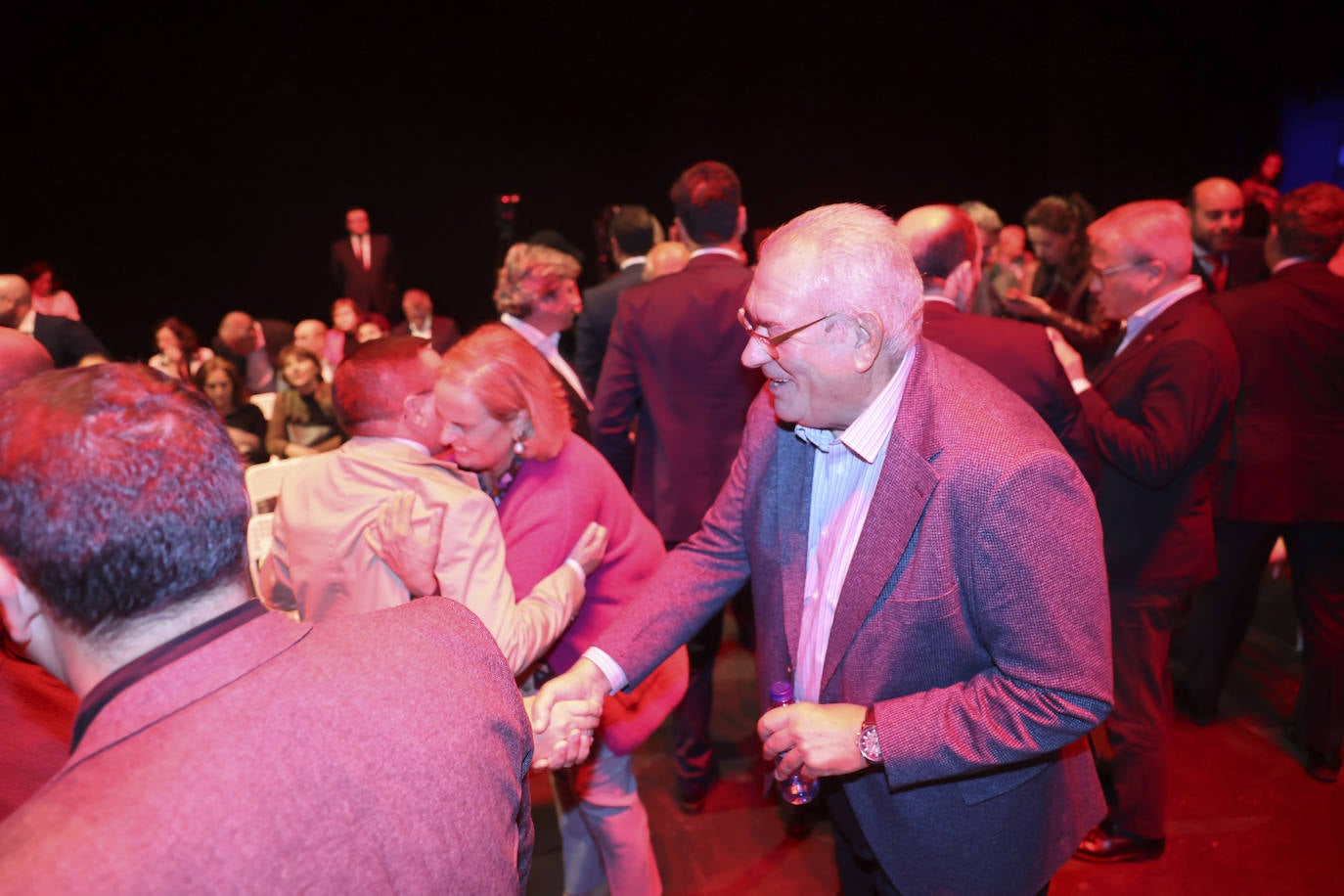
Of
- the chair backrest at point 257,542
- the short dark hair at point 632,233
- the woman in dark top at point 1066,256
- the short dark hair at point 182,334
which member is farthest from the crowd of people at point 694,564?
the short dark hair at point 182,334

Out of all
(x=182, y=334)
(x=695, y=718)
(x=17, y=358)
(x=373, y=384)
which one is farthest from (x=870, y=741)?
(x=182, y=334)

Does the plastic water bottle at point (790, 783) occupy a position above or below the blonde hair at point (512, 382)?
below

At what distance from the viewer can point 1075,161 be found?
9828 millimetres

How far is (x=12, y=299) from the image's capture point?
3.74m

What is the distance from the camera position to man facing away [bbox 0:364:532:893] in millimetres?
727

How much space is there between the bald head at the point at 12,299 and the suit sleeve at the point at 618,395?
8.25ft

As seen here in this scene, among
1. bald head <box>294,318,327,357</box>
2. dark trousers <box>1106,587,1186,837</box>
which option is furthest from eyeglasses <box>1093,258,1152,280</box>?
bald head <box>294,318,327,357</box>

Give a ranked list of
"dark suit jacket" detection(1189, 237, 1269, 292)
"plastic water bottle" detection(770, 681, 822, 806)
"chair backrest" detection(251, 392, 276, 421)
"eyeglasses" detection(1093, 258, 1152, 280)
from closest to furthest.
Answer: "plastic water bottle" detection(770, 681, 822, 806)
"eyeglasses" detection(1093, 258, 1152, 280)
"chair backrest" detection(251, 392, 276, 421)
"dark suit jacket" detection(1189, 237, 1269, 292)

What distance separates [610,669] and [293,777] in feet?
2.99

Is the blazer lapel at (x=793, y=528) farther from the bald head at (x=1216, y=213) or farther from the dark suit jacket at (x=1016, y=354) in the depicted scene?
the bald head at (x=1216, y=213)

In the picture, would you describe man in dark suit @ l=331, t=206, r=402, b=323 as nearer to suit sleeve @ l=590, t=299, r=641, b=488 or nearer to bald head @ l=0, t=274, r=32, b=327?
bald head @ l=0, t=274, r=32, b=327

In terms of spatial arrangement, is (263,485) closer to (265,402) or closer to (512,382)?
(512,382)

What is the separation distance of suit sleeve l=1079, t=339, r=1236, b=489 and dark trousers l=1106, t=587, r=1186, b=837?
395mm

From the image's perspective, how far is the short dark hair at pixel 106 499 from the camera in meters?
0.81
